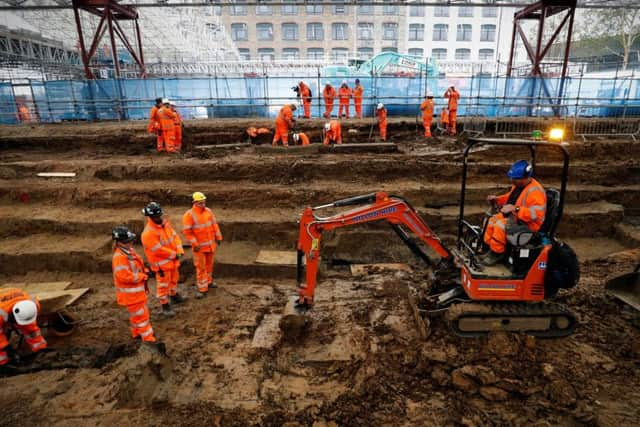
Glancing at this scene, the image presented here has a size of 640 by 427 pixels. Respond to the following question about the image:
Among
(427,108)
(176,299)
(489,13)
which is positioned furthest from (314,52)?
(176,299)

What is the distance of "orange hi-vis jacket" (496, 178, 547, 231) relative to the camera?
461 centimetres

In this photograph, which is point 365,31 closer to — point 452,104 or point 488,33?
point 488,33

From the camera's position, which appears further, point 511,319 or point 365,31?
point 365,31

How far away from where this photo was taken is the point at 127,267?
5.12 meters

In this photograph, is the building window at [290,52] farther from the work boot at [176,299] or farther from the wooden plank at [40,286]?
the work boot at [176,299]

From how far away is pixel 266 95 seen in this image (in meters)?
19.4

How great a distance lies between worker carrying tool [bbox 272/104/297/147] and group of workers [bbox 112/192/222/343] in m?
6.75

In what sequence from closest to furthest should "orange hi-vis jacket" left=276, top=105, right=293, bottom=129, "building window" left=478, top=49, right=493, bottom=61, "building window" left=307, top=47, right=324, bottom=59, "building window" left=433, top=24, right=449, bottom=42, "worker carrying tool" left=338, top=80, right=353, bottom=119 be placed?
"orange hi-vis jacket" left=276, top=105, right=293, bottom=129
"worker carrying tool" left=338, top=80, right=353, bottom=119
"building window" left=307, top=47, right=324, bottom=59
"building window" left=433, top=24, right=449, bottom=42
"building window" left=478, top=49, right=493, bottom=61

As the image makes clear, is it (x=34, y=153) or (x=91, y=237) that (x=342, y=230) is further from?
(x=34, y=153)

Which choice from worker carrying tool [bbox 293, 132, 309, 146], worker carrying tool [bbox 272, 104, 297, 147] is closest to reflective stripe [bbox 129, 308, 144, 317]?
worker carrying tool [bbox 272, 104, 297, 147]

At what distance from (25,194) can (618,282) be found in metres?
13.5

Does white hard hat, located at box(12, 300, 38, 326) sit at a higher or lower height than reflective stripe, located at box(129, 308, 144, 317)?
higher

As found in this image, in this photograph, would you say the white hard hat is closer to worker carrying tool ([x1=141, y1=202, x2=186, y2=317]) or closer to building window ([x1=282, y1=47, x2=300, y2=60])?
worker carrying tool ([x1=141, y1=202, x2=186, y2=317])

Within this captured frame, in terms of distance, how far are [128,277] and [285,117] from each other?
9.00 meters
